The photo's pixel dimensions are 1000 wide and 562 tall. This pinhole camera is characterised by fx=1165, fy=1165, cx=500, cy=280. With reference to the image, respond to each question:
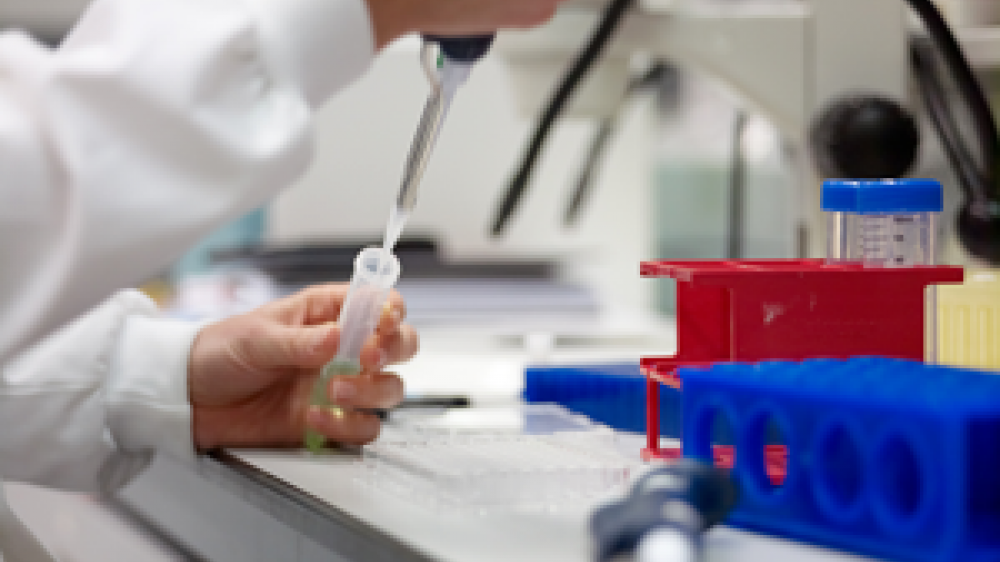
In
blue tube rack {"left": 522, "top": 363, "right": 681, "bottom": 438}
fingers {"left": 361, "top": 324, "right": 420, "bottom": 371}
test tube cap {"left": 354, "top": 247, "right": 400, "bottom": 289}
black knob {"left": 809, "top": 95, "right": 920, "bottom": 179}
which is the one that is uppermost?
black knob {"left": 809, "top": 95, "right": 920, "bottom": 179}

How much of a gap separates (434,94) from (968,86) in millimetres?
443

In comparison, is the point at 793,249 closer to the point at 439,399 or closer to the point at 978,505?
the point at 439,399

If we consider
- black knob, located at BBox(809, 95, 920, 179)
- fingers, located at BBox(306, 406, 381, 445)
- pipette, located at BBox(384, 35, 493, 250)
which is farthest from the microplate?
black knob, located at BBox(809, 95, 920, 179)

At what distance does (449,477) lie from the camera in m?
0.49

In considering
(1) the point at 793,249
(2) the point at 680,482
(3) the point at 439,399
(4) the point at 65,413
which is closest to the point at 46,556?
(4) the point at 65,413

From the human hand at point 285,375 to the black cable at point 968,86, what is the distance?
42 cm

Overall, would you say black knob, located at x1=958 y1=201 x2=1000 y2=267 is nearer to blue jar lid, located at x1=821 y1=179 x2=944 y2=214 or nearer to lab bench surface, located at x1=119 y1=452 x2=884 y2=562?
blue jar lid, located at x1=821 y1=179 x2=944 y2=214

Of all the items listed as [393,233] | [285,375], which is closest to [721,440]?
[393,233]

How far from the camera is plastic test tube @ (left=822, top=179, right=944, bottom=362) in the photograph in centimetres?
57

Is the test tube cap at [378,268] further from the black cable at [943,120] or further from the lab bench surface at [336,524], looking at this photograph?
the black cable at [943,120]

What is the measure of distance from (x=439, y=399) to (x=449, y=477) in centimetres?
35

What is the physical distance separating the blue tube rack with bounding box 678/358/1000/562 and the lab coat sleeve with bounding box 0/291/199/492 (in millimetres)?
360

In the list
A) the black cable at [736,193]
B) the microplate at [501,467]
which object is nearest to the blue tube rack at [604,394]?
the microplate at [501,467]

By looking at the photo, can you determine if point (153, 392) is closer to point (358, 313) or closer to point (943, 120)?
point (358, 313)
